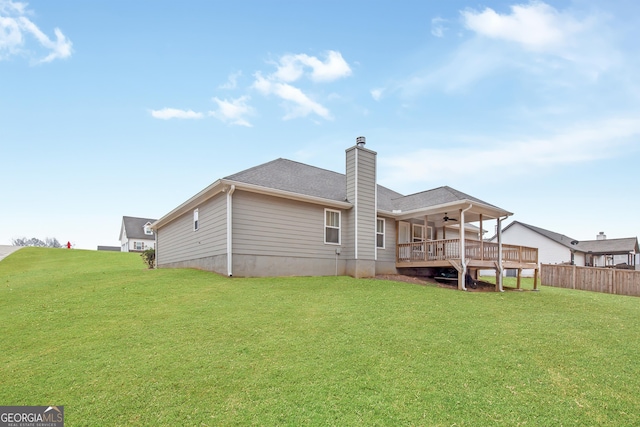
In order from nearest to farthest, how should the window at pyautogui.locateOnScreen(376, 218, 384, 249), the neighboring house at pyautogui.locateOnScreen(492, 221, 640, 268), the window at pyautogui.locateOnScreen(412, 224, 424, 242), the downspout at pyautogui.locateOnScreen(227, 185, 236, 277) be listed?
the downspout at pyautogui.locateOnScreen(227, 185, 236, 277), the window at pyautogui.locateOnScreen(376, 218, 384, 249), the window at pyautogui.locateOnScreen(412, 224, 424, 242), the neighboring house at pyautogui.locateOnScreen(492, 221, 640, 268)

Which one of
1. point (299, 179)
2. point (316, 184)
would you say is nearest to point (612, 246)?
point (316, 184)

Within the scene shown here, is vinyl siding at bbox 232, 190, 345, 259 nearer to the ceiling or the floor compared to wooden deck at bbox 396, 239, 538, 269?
nearer to the ceiling

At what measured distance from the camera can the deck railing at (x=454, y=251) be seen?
47.6 ft

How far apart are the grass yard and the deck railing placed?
5.48 m

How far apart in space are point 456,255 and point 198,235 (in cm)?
1091

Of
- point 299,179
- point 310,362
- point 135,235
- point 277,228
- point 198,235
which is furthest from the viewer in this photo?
point 135,235

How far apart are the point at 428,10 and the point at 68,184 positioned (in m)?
21.7

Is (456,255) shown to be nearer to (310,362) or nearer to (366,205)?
(366,205)

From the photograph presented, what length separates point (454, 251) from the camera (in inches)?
576

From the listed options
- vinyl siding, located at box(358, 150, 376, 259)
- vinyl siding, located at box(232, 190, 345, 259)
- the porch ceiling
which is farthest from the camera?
vinyl siding, located at box(358, 150, 376, 259)

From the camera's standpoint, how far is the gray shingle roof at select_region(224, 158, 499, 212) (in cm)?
1339

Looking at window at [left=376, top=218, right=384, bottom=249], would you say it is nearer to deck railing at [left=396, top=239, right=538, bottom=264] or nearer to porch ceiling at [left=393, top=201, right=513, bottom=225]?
porch ceiling at [left=393, top=201, right=513, bottom=225]

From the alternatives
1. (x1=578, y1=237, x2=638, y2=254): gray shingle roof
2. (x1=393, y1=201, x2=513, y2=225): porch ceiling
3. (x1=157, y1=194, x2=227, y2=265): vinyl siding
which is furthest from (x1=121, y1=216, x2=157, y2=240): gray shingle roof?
(x1=578, y1=237, x2=638, y2=254): gray shingle roof

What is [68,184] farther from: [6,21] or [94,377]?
[94,377]
